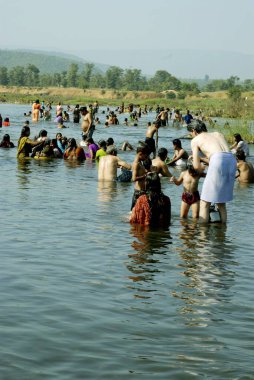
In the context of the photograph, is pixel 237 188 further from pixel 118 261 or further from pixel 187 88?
pixel 187 88

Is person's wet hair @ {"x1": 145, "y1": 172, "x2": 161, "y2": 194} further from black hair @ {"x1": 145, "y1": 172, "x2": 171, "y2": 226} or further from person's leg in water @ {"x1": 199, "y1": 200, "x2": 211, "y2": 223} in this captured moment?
person's leg in water @ {"x1": 199, "y1": 200, "x2": 211, "y2": 223}

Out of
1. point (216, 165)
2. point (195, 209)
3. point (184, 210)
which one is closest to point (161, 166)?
point (184, 210)

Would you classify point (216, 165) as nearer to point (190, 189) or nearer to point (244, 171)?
point (190, 189)

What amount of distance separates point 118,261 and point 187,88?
13733 centimetres

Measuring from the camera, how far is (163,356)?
5895 millimetres

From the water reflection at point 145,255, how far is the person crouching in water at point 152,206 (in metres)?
0.14

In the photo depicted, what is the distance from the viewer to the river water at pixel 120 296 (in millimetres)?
5746

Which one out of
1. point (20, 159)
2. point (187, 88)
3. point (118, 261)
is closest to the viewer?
point (118, 261)

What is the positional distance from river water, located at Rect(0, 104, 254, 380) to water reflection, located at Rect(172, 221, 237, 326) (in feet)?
0.05

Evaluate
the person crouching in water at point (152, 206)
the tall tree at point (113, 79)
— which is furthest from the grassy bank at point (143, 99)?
the tall tree at point (113, 79)

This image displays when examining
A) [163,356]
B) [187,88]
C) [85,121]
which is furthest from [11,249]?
[187,88]

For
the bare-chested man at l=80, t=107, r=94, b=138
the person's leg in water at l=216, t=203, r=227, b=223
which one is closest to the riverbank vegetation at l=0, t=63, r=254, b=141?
the bare-chested man at l=80, t=107, r=94, b=138

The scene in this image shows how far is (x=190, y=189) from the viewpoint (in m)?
12.3

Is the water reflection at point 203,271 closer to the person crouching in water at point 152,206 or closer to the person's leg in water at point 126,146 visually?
the person crouching in water at point 152,206
